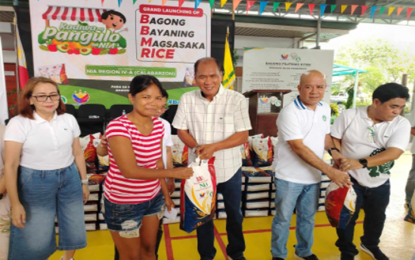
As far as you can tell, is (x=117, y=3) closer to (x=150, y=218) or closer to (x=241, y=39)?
(x=150, y=218)

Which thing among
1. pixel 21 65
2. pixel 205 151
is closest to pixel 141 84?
pixel 205 151

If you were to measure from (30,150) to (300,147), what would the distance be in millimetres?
1795

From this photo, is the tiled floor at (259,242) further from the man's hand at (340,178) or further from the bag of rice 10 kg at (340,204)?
the man's hand at (340,178)

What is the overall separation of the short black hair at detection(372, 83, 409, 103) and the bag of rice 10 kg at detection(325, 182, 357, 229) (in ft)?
2.31

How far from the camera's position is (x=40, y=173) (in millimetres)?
1573

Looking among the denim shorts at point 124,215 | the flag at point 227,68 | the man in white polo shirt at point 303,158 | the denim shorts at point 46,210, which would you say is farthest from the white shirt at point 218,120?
the flag at point 227,68

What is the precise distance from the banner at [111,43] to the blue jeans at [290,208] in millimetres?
4250

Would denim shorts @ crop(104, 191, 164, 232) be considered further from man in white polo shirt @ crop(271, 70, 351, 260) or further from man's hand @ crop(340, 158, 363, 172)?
man's hand @ crop(340, 158, 363, 172)

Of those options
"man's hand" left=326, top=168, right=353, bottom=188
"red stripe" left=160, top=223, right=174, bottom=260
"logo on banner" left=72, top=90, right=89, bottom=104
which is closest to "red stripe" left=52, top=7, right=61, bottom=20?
"logo on banner" left=72, top=90, right=89, bottom=104

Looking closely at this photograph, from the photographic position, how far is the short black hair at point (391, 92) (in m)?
1.76

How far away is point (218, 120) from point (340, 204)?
1.11 metres

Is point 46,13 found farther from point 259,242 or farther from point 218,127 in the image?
point 259,242

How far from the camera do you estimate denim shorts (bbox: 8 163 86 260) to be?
1.57 metres

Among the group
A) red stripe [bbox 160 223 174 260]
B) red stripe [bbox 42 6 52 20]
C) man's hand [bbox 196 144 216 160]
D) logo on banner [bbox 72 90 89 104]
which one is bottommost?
red stripe [bbox 160 223 174 260]
